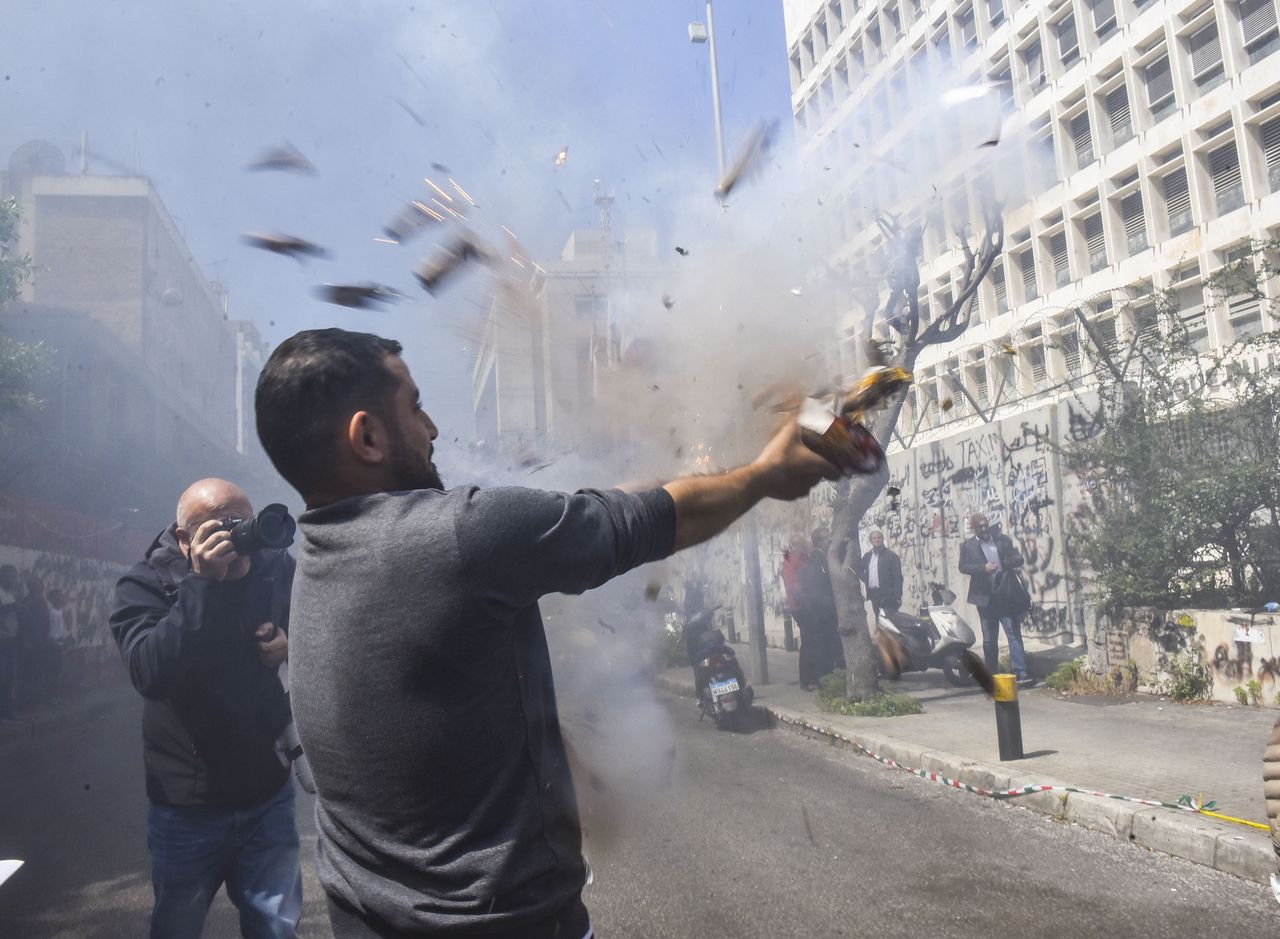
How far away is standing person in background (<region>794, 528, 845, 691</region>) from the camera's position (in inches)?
468

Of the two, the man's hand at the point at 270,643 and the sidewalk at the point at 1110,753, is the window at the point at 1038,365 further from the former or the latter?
the man's hand at the point at 270,643

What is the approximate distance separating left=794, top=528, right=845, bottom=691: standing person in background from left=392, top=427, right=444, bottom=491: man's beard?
34.3 ft

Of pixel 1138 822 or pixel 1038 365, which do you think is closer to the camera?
pixel 1138 822

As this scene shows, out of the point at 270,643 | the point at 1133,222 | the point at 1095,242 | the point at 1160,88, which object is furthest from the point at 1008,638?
the point at 1160,88

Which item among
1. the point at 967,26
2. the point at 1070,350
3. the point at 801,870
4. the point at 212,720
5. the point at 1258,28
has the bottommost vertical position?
the point at 801,870

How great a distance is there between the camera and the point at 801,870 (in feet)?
16.8

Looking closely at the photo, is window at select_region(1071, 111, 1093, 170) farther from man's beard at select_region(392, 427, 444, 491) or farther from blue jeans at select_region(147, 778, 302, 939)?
man's beard at select_region(392, 427, 444, 491)

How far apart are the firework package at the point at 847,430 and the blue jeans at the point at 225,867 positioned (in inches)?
90.6

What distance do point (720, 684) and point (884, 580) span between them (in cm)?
308

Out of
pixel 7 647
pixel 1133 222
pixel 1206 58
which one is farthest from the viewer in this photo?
pixel 1133 222

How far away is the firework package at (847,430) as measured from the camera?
1610 mm

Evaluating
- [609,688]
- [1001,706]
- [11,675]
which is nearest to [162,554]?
[1001,706]

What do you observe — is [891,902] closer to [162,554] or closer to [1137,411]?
[162,554]

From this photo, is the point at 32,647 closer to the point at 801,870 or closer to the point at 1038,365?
the point at 801,870
